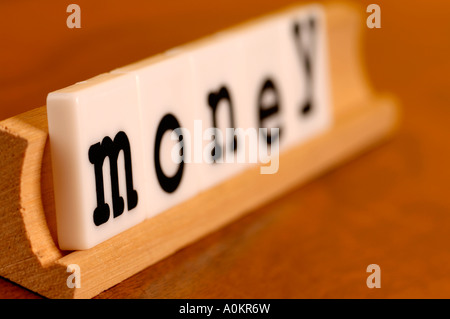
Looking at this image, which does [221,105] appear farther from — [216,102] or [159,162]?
[159,162]

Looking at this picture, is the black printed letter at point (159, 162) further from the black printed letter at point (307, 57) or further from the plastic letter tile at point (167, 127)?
the black printed letter at point (307, 57)

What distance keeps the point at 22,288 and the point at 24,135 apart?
0.48ft

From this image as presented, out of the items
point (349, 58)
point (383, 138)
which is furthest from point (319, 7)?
point (383, 138)

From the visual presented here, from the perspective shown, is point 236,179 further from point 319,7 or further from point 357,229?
point 319,7

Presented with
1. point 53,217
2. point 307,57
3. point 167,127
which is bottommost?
point 53,217

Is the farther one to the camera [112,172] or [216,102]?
[216,102]

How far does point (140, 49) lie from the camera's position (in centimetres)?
120

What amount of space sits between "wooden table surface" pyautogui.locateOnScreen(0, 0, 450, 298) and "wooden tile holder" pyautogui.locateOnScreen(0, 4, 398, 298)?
16 millimetres

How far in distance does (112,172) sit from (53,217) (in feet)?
0.22

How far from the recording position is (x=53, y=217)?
72 centimetres

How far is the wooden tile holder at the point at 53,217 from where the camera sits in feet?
2.27

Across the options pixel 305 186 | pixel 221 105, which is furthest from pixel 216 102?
pixel 305 186

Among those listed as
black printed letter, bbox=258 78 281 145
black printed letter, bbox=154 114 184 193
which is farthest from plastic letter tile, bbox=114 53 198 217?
black printed letter, bbox=258 78 281 145

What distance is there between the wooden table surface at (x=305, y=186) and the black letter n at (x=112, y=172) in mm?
75
